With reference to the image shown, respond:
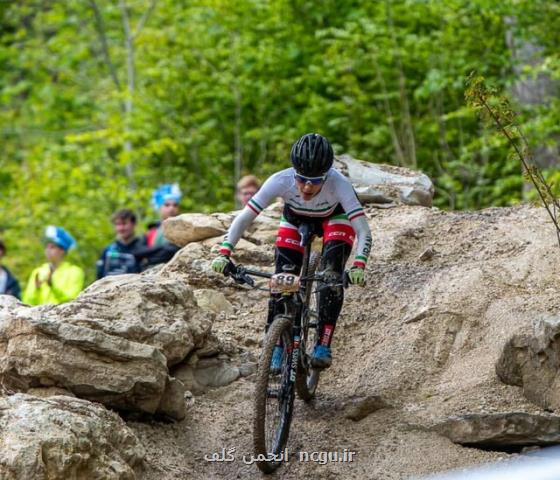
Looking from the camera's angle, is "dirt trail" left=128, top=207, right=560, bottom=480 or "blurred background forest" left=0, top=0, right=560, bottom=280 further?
"blurred background forest" left=0, top=0, right=560, bottom=280

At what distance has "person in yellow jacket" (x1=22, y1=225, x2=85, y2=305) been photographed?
429 inches

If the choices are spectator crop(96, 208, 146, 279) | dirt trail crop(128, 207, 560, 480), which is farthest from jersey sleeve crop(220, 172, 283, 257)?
spectator crop(96, 208, 146, 279)

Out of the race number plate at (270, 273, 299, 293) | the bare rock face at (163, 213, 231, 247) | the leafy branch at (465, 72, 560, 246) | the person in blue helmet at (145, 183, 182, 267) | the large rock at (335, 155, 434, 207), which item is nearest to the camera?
the race number plate at (270, 273, 299, 293)

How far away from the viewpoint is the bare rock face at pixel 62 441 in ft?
18.5

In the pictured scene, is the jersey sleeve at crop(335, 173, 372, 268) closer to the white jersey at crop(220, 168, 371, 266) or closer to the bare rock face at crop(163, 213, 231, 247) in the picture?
the white jersey at crop(220, 168, 371, 266)

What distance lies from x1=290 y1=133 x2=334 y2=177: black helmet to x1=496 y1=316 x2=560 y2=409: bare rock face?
1784mm

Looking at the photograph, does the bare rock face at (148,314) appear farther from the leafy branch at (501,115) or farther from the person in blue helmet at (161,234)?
the person in blue helmet at (161,234)

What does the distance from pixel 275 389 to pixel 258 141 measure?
12.1 metres

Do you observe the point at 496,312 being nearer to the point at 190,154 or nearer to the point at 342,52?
the point at 342,52

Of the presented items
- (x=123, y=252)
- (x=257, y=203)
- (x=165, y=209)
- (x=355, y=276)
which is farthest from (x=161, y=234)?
(x=355, y=276)

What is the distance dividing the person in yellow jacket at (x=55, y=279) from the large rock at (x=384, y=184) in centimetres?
295

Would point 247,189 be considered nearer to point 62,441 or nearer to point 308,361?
point 308,361

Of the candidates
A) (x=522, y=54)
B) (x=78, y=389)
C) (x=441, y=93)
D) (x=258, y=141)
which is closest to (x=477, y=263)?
(x=78, y=389)

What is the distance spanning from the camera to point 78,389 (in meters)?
6.89
